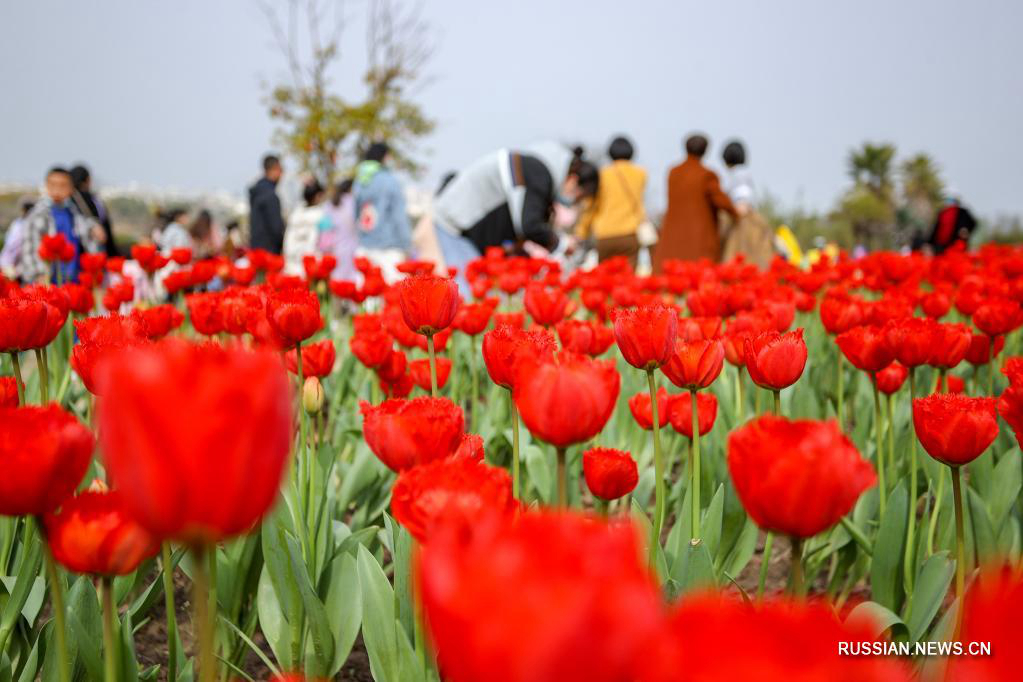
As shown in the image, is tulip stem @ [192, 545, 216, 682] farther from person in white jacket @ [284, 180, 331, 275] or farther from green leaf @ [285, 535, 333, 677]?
person in white jacket @ [284, 180, 331, 275]

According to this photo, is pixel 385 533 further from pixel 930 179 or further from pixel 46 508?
pixel 930 179

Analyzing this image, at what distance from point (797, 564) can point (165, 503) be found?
1.86 feet

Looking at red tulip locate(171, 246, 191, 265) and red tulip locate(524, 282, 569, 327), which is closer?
red tulip locate(524, 282, 569, 327)

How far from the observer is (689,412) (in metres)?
1.78

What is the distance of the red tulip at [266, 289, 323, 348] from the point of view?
145cm

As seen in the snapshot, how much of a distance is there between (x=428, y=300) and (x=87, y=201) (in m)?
5.83

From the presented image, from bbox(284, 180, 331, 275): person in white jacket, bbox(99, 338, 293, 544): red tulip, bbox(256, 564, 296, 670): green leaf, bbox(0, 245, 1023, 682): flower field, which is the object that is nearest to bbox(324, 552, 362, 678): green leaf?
bbox(0, 245, 1023, 682): flower field

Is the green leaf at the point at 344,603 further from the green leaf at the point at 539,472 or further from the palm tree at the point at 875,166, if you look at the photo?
the palm tree at the point at 875,166

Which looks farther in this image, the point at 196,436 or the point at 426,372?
the point at 426,372

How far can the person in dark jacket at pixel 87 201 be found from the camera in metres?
6.18

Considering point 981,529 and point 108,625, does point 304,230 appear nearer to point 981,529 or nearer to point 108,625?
point 981,529

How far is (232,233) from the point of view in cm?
1256

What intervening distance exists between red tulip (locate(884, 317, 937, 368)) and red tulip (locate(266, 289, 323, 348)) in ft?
3.61

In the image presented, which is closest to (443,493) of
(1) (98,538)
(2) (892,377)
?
(1) (98,538)
